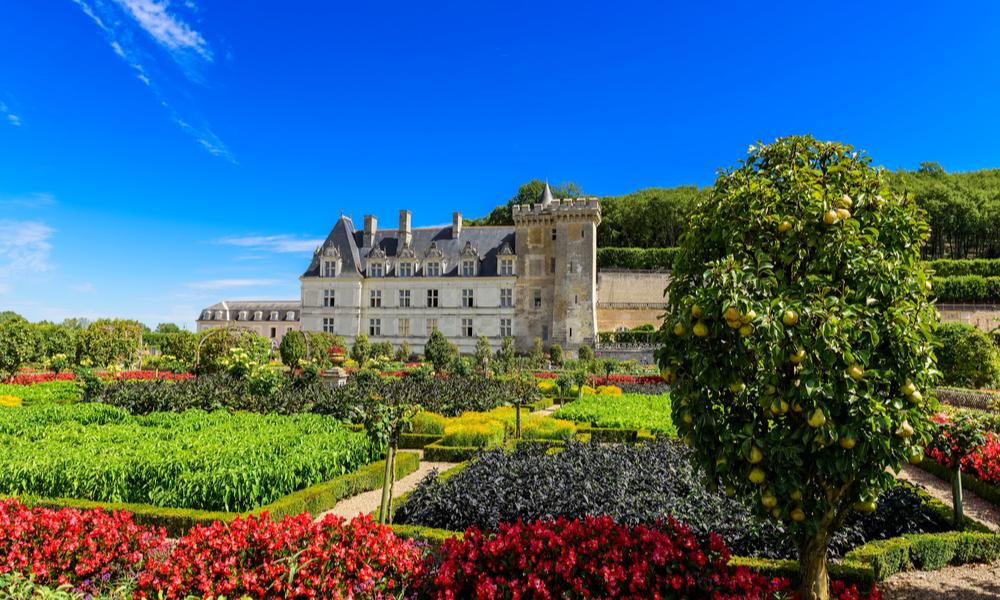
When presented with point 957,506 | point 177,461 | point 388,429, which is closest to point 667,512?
point 388,429

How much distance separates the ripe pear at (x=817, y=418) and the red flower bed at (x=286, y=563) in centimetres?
307

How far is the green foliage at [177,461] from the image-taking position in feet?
24.7

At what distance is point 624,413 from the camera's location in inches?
610

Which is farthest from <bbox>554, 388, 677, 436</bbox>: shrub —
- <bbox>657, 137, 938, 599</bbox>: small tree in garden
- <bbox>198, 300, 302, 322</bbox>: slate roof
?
<bbox>198, 300, 302, 322</bbox>: slate roof

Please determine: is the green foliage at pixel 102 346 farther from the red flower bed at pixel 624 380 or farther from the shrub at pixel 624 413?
the shrub at pixel 624 413

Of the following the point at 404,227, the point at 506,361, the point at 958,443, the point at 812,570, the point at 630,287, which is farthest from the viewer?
the point at 630,287

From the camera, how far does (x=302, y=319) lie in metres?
45.5

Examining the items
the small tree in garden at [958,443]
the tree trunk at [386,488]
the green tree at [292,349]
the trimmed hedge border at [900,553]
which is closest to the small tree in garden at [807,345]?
the trimmed hedge border at [900,553]

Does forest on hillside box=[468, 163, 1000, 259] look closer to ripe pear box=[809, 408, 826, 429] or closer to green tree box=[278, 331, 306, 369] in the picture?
green tree box=[278, 331, 306, 369]

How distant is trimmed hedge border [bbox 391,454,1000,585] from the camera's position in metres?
5.50

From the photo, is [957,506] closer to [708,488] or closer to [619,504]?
[619,504]

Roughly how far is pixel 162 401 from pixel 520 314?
3045 centimetres

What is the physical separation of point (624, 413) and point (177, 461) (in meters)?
10.9

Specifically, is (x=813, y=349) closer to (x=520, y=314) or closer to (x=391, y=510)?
(x=391, y=510)
